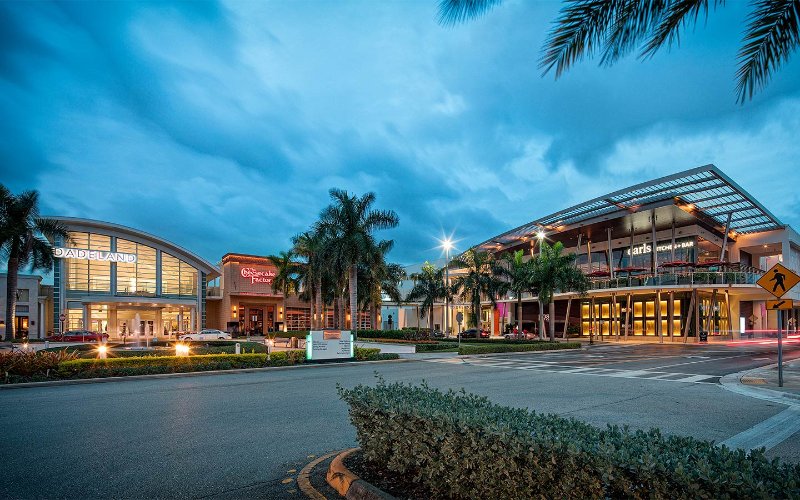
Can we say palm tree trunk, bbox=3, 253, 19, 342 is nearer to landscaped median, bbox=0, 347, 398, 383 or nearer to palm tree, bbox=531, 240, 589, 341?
landscaped median, bbox=0, 347, 398, 383

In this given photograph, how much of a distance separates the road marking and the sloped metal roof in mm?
32559

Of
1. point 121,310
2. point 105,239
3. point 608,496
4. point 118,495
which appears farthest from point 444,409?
point 121,310

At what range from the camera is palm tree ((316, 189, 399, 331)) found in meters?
33.0

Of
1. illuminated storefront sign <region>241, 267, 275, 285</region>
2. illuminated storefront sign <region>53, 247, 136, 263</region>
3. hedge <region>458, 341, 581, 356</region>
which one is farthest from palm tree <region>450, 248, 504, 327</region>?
illuminated storefront sign <region>53, 247, 136, 263</region>

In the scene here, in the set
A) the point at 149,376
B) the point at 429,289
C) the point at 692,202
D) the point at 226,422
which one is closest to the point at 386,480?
the point at 226,422

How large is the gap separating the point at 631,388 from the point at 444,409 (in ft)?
37.7

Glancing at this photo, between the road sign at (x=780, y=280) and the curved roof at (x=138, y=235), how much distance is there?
59.0 metres

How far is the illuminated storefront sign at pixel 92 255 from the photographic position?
51.8 m

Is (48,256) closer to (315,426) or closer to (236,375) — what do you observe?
(236,375)

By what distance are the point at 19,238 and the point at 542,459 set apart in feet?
144

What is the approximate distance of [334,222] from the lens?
34188mm

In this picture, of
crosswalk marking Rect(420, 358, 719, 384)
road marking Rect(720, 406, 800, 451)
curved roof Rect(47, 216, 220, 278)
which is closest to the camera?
road marking Rect(720, 406, 800, 451)

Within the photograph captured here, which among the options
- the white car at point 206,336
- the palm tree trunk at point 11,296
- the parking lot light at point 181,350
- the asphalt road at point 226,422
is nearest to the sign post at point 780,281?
the asphalt road at point 226,422

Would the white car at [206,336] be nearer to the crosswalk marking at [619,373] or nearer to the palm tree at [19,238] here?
the palm tree at [19,238]
